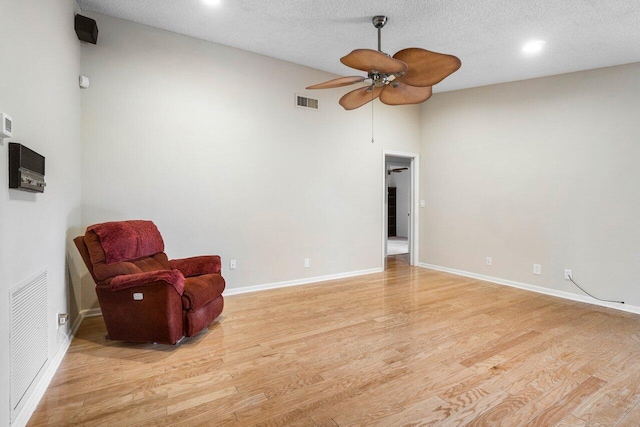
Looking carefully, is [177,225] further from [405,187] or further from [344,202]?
[405,187]

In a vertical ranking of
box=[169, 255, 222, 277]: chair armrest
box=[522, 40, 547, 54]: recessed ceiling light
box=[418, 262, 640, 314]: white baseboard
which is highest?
box=[522, 40, 547, 54]: recessed ceiling light

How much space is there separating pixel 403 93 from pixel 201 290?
2576mm

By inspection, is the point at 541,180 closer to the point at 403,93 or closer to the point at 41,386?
the point at 403,93

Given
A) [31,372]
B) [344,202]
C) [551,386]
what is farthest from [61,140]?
[551,386]

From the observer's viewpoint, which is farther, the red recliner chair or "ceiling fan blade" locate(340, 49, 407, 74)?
the red recliner chair

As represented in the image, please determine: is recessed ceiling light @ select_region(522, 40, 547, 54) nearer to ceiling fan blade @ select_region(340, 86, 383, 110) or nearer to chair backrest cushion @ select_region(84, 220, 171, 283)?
ceiling fan blade @ select_region(340, 86, 383, 110)

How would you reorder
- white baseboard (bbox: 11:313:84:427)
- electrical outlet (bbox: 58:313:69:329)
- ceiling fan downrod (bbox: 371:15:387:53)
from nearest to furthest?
1. white baseboard (bbox: 11:313:84:427)
2. electrical outlet (bbox: 58:313:69:329)
3. ceiling fan downrod (bbox: 371:15:387:53)

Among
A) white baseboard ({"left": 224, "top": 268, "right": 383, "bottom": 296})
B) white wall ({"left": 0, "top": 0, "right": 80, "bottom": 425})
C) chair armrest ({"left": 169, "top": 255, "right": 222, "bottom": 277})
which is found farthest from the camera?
white baseboard ({"left": 224, "top": 268, "right": 383, "bottom": 296})

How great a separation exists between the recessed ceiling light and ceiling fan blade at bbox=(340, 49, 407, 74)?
2.15m

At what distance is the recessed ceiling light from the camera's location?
351 centimetres

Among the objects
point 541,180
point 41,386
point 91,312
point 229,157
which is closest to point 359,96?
point 229,157

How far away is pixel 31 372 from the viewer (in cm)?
190

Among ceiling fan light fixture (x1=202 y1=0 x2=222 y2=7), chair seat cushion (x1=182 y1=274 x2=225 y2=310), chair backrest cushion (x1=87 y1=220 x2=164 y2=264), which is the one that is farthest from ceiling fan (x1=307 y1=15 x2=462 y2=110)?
chair backrest cushion (x1=87 y1=220 x2=164 y2=264)

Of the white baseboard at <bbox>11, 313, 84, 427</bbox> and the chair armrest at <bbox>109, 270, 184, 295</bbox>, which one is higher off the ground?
the chair armrest at <bbox>109, 270, 184, 295</bbox>
